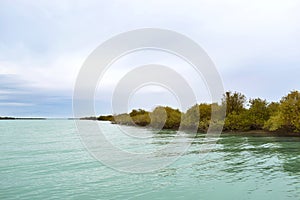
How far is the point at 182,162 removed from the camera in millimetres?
18922

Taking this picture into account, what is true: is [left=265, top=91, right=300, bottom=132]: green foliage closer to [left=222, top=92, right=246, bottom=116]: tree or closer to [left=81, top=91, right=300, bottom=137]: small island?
[left=81, top=91, right=300, bottom=137]: small island

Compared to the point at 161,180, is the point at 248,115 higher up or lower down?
higher up

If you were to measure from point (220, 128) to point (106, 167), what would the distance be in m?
38.9

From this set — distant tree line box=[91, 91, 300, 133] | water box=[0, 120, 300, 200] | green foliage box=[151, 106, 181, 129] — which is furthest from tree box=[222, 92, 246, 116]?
water box=[0, 120, 300, 200]

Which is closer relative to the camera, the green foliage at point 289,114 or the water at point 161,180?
the water at point 161,180

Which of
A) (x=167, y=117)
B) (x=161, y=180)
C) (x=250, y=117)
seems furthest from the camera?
(x=167, y=117)

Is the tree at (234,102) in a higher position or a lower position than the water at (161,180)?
higher

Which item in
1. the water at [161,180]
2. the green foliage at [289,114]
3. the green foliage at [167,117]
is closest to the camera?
the water at [161,180]

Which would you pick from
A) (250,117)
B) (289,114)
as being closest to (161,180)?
(289,114)

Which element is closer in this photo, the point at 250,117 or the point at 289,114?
the point at 289,114

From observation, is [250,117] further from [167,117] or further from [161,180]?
[161,180]

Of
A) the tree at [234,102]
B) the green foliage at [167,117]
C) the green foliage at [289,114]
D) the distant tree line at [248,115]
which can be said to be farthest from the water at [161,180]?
the green foliage at [167,117]

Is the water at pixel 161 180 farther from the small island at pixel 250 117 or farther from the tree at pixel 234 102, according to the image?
the tree at pixel 234 102

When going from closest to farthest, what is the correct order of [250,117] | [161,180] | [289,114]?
[161,180], [289,114], [250,117]
